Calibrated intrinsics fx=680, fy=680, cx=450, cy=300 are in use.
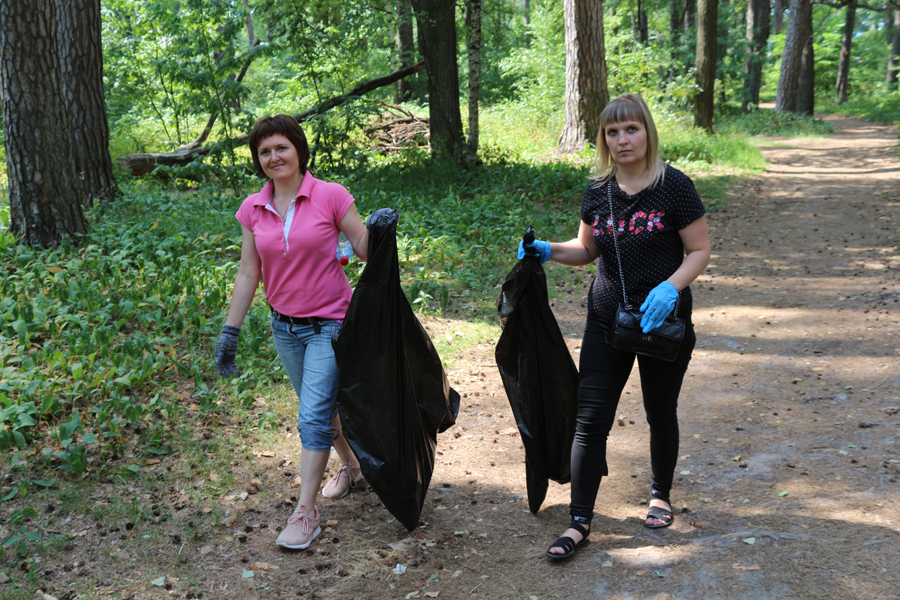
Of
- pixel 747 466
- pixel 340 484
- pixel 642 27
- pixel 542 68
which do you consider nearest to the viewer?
pixel 340 484

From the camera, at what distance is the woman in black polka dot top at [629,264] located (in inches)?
113

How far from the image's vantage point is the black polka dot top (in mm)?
2865

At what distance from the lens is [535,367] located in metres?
3.30

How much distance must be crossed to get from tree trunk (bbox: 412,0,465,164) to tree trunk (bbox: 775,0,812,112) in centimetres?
1581

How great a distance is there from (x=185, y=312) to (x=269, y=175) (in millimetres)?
2848

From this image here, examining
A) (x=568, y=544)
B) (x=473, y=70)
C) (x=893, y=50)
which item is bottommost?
(x=568, y=544)

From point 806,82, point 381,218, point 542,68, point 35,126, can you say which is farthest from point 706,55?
point 381,218

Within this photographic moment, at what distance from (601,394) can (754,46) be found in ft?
101

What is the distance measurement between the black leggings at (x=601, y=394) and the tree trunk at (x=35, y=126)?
19.3 ft

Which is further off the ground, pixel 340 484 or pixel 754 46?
pixel 754 46

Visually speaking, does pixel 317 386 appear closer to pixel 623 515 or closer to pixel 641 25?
pixel 623 515

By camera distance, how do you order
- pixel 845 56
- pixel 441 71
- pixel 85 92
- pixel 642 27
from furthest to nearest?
pixel 845 56
pixel 642 27
pixel 441 71
pixel 85 92

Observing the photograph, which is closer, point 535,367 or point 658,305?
point 658,305

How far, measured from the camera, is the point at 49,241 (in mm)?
6762
